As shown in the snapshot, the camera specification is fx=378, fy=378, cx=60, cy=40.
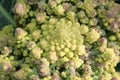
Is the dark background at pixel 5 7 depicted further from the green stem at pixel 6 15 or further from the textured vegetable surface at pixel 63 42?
the textured vegetable surface at pixel 63 42

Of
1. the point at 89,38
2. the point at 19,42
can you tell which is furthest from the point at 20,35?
the point at 89,38

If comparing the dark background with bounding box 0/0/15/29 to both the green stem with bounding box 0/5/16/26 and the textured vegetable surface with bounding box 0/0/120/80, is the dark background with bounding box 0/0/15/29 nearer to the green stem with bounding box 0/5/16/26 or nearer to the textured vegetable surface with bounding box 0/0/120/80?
the green stem with bounding box 0/5/16/26

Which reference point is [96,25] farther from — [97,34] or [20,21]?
[20,21]

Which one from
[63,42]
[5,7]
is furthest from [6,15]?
[63,42]

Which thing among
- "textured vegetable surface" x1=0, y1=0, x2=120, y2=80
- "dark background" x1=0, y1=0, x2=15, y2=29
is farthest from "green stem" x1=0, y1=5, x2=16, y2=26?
"textured vegetable surface" x1=0, y1=0, x2=120, y2=80

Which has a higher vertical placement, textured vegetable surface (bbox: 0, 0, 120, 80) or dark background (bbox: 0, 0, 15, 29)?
dark background (bbox: 0, 0, 15, 29)

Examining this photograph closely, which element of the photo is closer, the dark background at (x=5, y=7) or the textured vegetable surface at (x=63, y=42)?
the textured vegetable surface at (x=63, y=42)

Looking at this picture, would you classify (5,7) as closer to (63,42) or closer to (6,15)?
(6,15)

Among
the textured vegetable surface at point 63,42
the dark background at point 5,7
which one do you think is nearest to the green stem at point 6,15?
the dark background at point 5,7
